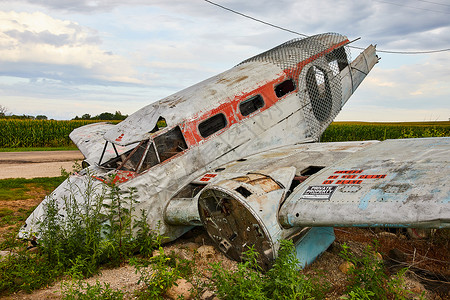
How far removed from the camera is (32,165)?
61.5 feet

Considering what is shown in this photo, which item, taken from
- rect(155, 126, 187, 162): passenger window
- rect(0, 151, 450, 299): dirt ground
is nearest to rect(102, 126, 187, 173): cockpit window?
rect(155, 126, 187, 162): passenger window

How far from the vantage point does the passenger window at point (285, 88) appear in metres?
10.1

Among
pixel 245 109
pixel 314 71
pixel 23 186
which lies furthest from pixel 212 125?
pixel 23 186

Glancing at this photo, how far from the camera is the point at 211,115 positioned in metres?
8.30

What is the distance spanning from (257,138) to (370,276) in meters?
4.55

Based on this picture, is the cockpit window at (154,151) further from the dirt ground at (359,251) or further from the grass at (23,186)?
A: the grass at (23,186)

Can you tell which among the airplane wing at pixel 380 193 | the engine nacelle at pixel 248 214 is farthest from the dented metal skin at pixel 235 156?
the airplane wing at pixel 380 193

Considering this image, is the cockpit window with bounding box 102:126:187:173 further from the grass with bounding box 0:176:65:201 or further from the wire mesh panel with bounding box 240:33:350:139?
the grass with bounding box 0:176:65:201

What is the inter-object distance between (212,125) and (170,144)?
1152 mm

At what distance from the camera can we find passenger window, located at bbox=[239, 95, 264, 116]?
30.5 ft

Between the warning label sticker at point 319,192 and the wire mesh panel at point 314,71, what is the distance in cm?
445

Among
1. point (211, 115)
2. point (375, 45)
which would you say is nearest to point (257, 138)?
point (211, 115)

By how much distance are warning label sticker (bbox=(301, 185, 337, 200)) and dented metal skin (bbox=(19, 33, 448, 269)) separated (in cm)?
20

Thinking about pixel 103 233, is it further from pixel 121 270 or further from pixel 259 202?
pixel 259 202
